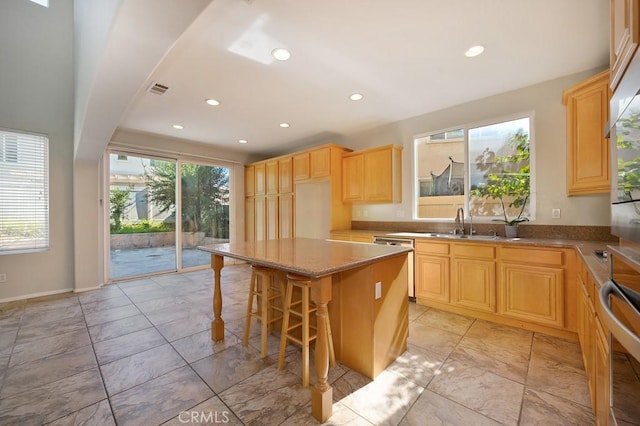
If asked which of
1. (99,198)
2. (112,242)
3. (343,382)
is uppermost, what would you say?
(99,198)

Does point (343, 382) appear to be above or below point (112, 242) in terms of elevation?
below

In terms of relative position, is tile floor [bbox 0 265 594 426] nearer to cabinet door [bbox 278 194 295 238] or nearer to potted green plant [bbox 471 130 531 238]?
potted green plant [bbox 471 130 531 238]

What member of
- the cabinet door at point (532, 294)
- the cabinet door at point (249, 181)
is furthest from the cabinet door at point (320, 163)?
the cabinet door at point (532, 294)

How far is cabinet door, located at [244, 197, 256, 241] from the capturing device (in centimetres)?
596

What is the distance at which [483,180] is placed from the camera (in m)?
3.37

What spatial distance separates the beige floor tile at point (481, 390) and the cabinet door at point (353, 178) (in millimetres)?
2766

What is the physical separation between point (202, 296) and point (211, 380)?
2060 mm

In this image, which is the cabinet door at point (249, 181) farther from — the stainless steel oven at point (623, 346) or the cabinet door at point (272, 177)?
the stainless steel oven at point (623, 346)

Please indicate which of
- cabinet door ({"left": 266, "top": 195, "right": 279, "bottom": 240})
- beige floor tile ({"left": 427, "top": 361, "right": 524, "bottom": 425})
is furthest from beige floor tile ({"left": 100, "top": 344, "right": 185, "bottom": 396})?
cabinet door ({"left": 266, "top": 195, "right": 279, "bottom": 240})

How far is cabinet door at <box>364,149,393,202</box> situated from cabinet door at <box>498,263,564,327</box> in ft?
6.00

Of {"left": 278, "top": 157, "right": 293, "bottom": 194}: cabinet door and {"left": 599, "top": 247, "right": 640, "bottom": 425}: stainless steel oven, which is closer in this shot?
{"left": 599, "top": 247, "right": 640, "bottom": 425}: stainless steel oven

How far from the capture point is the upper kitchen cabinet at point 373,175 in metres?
3.96

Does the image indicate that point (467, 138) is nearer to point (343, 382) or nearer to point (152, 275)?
point (343, 382)

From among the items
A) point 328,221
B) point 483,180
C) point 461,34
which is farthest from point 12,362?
point 483,180
